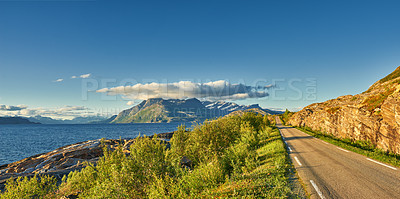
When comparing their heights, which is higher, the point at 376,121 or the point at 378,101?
the point at 378,101

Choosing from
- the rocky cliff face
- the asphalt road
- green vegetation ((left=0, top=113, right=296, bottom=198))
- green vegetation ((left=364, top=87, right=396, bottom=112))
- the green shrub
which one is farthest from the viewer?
green vegetation ((left=364, top=87, right=396, bottom=112))

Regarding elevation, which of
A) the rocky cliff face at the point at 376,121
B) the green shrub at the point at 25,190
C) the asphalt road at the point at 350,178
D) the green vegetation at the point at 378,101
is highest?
the green vegetation at the point at 378,101

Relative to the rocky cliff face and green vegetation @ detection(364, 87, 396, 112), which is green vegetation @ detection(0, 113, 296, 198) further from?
green vegetation @ detection(364, 87, 396, 112)

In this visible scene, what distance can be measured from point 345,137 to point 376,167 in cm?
2029

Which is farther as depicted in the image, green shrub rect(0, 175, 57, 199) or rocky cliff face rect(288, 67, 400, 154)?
rocky cliff face rect(288, 67, 400, 154)

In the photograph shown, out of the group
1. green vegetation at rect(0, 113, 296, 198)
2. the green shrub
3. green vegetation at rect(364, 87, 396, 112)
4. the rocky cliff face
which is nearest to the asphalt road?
green vegetation at rect(0, 113, 296, 198)

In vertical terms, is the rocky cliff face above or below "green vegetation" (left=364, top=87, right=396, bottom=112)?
below

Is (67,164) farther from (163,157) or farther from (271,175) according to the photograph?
(271,175)

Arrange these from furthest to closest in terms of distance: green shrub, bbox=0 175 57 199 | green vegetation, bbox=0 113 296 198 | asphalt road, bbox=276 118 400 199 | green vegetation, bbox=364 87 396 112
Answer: green vegetation, bbox=364 87 396 112, green shrub, bbox=0 175 57 199, asphalt road, bbox=276 118 400 199, green vegetation, bbox=0 113 296 198

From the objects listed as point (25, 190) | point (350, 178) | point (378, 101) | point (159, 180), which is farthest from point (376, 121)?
point (25, 190)

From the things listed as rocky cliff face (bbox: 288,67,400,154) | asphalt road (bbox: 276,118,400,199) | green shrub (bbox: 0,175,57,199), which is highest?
rocky cliff face (bbox: 288,67,400,154)

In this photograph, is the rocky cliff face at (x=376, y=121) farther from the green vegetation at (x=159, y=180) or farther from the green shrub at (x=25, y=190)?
the green shrub at (x=25, y=190)

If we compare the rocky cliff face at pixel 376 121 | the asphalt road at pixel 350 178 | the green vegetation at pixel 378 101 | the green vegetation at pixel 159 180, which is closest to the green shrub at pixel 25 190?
the green vegetation at pixel 159 180

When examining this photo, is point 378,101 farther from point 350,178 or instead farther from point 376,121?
point 350,178
